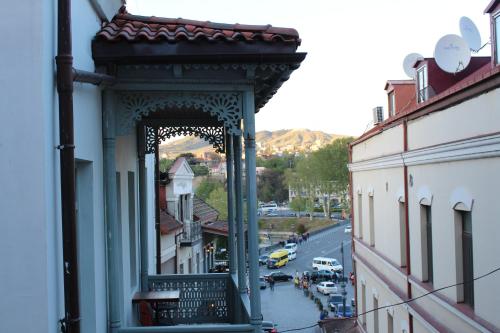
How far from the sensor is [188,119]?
384 inches

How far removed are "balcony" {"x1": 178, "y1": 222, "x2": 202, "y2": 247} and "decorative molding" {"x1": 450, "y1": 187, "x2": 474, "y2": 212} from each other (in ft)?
36.9

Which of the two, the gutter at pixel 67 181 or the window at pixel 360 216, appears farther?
the window at pixel 360 216

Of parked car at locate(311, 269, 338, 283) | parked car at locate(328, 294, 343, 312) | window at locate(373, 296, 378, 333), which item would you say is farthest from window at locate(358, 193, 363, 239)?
parked car at locate(311, 269, 338, 283)

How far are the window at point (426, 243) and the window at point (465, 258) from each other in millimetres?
2026

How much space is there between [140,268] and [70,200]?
597 centimetres

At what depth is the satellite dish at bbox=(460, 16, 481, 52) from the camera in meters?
12.8

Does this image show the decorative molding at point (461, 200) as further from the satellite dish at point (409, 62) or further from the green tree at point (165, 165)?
the green tree at point (165, 165)

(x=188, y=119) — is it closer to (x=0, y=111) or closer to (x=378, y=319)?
(x=0, y=111)

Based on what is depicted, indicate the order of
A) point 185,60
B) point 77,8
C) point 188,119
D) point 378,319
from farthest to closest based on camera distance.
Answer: point 378,319 → point 188,119 → point 185,60 → point 77,8

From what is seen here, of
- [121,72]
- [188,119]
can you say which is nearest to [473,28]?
[188,119]

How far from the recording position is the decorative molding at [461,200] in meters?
9.52

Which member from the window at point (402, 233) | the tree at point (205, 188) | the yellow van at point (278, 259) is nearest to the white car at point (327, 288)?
the yellow van at point (278, 259)

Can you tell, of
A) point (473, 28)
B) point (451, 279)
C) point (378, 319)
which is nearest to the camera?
point (451, 279)

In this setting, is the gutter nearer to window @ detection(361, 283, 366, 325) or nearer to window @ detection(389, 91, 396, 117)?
window @ detection(389, 91, 396, 117)
